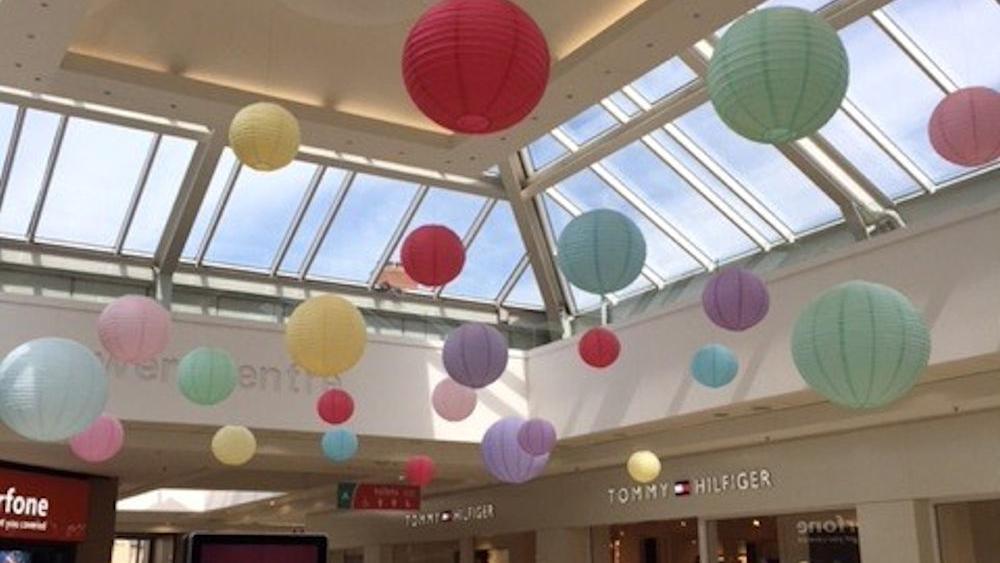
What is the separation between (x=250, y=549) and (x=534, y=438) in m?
6.70

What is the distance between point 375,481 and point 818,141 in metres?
9.39

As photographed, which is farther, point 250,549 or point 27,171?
point 27,171

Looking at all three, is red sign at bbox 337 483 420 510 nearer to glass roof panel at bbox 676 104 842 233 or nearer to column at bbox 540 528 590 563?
column at bbox 540 528 590 563

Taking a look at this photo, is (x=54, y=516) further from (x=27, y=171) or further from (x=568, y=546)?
(x=568, y=546)

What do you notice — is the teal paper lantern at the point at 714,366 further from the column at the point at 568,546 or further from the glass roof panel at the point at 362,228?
the column at the point at 568,546

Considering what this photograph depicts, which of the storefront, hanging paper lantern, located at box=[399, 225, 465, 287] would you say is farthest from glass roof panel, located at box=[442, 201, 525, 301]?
hanging paper lantern, located at box=[399, 225, 465, 287]

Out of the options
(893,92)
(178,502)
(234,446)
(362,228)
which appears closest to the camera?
(234,446)

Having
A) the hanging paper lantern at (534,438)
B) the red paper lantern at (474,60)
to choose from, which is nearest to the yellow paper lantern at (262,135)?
the red paper lantern at (474,60)

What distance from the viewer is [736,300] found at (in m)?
7.81

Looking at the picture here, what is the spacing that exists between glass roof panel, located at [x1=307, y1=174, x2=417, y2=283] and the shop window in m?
7.24

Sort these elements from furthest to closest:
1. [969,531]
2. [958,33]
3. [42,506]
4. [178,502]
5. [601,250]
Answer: [178,502] → [42,506] → [969,531] → [958,33] → [601,250]

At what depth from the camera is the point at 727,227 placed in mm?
13234

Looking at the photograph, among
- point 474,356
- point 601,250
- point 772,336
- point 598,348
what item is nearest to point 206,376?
point 474,356

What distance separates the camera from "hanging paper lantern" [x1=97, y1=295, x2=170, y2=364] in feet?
26.0
